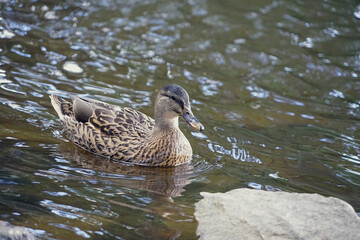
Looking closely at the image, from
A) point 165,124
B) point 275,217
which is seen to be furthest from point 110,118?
point 275,217

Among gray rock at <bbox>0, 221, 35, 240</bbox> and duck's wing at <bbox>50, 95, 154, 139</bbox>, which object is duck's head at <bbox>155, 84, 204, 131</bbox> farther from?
gray rock at <bbox>0, 221, 35, 240</bbox>

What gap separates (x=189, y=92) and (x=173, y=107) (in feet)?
8.96

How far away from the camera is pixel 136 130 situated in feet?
26.2

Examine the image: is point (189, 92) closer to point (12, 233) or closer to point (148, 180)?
point (148, 180)

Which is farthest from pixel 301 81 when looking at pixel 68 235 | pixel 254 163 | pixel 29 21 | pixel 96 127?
pixel 68 235

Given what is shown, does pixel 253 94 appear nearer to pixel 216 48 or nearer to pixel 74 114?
pixel 216 48

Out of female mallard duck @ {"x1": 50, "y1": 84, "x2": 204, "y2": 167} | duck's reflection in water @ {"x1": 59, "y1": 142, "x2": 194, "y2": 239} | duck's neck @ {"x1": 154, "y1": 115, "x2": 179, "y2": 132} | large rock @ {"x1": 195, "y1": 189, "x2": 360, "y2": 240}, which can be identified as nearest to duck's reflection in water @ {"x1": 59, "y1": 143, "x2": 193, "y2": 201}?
duck's reflection in water @ {"x1": 59, "y1": 142, "x2": 194, "y2": 239}

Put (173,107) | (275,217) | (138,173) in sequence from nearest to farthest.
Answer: (275,217), (138,173), (173,107)

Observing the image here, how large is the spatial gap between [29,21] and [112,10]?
219 cm

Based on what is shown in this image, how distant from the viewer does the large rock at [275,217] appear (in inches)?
205

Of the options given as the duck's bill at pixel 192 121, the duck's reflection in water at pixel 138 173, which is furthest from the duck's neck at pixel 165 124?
the duck's reflection in water at pixel 138 173

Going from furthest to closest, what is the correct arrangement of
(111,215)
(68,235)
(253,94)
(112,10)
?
(112,10)
(253,94)
(111,215)
(68,235)

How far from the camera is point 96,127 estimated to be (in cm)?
807

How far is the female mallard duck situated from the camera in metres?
7.66
